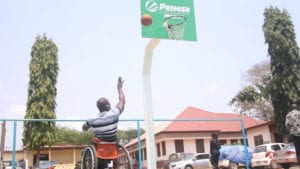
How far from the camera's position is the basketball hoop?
16.4ft

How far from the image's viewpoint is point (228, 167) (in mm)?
13164

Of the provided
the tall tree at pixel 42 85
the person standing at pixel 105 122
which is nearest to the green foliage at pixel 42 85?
the tall tree at pixel 42 85

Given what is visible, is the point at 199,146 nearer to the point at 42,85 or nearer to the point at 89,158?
the point at 42,85

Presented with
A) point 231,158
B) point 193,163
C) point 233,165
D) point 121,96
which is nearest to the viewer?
point 121,96

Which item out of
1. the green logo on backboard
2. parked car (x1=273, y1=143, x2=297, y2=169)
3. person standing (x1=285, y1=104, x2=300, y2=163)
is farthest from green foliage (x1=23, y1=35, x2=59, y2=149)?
the green logo on backboard

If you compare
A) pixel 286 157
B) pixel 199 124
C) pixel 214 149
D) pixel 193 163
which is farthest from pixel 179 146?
pixel 214 149

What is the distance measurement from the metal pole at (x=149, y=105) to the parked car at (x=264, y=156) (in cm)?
1434

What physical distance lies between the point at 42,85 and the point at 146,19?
2377 centimetres

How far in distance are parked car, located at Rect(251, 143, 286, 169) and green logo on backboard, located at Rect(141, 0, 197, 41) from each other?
45.8 feet

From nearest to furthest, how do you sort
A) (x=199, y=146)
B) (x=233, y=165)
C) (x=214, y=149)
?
(x=214, y=149)
(x=233, y=165)
(x=199, y=146)

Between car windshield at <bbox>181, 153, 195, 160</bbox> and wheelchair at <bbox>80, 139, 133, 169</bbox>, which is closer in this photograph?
wheelchair at <bbox>80, 139, 133, 169</bbox>

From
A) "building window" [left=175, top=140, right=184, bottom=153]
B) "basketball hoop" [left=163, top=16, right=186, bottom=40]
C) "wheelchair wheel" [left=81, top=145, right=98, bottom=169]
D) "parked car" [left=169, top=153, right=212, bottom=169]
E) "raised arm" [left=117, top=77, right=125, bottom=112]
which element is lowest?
"parked car" [left=169, top=153, right=212, bottom=169]

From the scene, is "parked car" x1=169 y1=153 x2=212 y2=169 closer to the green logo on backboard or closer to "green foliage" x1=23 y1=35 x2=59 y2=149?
"green foliage" x1=23 y1=35 x2=59 y2=149

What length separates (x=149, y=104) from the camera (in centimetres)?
454
